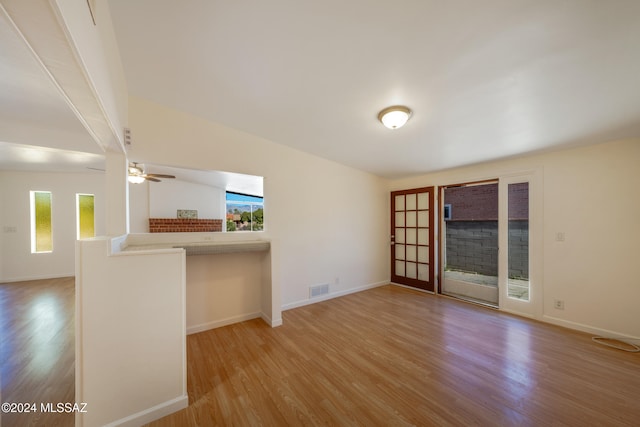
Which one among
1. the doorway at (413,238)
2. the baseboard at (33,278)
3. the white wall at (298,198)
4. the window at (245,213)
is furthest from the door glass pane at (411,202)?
the baseboard at (33,278)

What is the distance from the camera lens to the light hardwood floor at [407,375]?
1.57 m

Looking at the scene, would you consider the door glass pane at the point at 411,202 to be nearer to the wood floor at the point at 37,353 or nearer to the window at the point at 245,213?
the window at the point at 245,213

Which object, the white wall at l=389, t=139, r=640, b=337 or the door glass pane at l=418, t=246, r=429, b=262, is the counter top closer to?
the door glass pane at l=418, t=246, r=429, b=262

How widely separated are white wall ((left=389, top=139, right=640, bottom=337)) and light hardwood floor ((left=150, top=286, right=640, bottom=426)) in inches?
14.5

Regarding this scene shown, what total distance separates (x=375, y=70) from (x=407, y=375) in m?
2.69

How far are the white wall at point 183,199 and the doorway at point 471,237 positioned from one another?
455 cm

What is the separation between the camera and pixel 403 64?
1.76 m

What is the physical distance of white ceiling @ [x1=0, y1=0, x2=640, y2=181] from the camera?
54.9 inches

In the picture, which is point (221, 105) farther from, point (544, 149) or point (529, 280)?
point (529, 280)

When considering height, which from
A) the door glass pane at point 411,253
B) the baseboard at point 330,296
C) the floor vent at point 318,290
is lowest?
the baseboard at point 330,296

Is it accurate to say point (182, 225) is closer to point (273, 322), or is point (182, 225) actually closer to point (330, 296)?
point (273, 322)

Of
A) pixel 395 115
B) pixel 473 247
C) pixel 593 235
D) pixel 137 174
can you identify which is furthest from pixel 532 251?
pixel 137 174

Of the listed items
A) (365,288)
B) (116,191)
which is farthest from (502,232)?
(116,191)

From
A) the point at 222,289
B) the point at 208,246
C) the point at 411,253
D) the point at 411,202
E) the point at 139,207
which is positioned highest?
the point at 411,202
